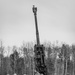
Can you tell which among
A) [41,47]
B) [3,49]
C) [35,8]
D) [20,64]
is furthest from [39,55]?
[3,49]

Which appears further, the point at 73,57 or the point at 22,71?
the point at 73,57

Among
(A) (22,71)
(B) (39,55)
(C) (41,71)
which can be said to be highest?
(B) (39,55)

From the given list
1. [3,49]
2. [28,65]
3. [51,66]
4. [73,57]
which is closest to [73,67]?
[73,57]

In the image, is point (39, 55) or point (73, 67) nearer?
point (39, 55)

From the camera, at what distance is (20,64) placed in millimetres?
51594

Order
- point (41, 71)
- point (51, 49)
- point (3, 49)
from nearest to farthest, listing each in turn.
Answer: point (41, 71) < point (3, 49) < point (51, 49)

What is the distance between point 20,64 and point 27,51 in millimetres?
7426

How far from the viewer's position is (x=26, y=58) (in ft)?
187

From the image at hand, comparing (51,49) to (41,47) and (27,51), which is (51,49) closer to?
(27,51)

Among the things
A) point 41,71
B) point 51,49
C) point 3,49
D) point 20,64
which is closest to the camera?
point 41,71

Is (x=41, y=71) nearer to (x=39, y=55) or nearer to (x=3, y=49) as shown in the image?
(x=39, y=55)

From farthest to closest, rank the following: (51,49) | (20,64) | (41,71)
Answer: (51,49) < (20,64) < (41,71)

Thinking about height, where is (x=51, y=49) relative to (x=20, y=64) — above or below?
above

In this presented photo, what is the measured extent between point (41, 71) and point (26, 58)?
45169 mm
